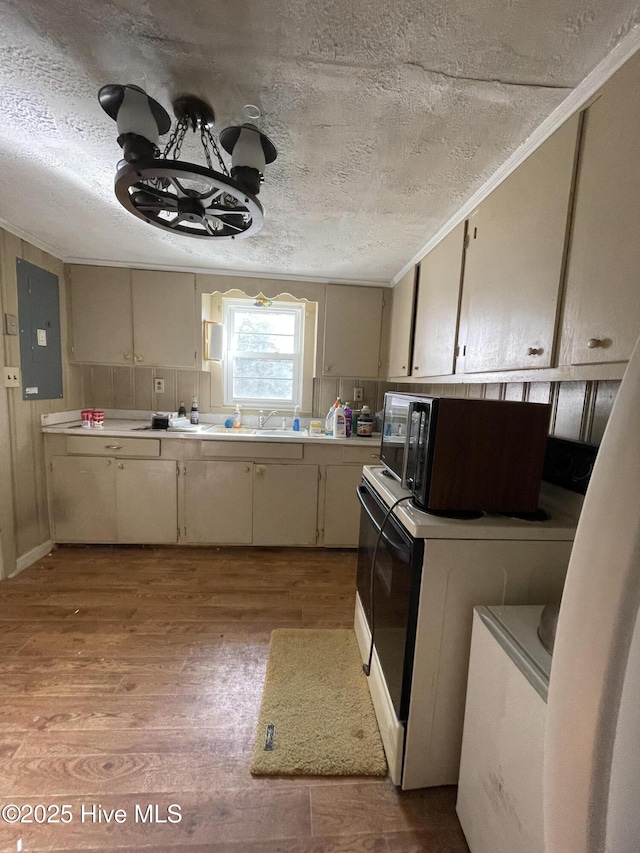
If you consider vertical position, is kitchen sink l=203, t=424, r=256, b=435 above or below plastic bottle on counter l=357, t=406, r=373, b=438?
below

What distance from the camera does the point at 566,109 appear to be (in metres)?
1.02

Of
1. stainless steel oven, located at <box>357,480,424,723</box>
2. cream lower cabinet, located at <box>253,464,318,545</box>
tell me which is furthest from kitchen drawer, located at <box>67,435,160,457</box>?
stainless steel oven, located at <box>357,480,424,723</box>

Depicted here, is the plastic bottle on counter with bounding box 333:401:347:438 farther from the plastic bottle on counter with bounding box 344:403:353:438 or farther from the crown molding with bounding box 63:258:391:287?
the crown molding with bounding box 63:258:391:287

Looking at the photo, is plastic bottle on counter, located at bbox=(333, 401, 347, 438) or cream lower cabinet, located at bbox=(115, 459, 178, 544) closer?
cream lower cabinet, located at bbox=(115, 459, 178, 544)

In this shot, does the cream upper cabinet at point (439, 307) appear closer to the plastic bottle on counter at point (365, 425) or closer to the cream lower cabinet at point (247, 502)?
the plastic bottle on counter at point (365, 425)

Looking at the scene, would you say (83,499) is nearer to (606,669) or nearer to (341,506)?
(341,506)

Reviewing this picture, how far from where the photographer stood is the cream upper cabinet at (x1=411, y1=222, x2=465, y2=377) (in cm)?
171

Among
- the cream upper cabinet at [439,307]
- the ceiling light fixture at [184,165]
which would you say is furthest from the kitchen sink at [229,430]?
the ceiling light fixture at [184,165]

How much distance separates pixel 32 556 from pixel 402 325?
9.86ft

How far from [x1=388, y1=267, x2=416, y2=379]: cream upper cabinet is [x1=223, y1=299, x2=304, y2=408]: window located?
86 centimetres

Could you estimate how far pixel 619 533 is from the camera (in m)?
0.45

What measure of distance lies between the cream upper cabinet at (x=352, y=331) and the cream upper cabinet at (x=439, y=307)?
25.8 inches

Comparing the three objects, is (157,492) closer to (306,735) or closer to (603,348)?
(306,735)

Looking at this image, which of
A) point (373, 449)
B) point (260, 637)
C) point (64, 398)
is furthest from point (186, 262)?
point (260, 637)
